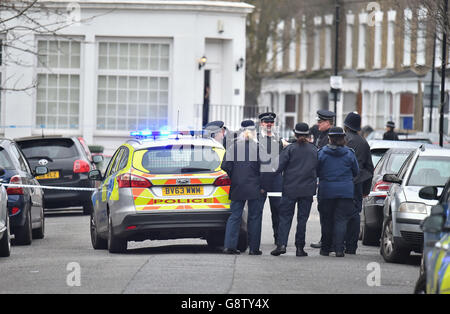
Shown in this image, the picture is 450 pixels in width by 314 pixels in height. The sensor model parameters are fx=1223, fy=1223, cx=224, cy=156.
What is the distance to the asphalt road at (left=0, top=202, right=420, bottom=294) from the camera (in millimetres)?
11500

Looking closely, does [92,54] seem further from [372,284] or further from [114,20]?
[372,284]

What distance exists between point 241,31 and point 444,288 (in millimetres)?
29089

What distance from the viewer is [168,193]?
1491 cm

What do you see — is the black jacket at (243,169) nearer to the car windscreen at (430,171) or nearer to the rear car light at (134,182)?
the rear car light at (134,182)

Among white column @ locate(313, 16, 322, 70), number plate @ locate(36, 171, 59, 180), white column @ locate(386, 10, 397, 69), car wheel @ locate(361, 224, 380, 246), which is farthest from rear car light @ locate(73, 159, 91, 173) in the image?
white column @ locate(313, 16, 322, 70)

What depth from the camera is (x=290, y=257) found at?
599 inches

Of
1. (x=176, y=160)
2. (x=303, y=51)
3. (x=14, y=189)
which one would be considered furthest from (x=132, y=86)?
(x=303, y=51)

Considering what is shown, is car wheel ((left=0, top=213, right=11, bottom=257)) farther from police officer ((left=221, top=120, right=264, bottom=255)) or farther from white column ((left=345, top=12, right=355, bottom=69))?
white column ((left=345, top=12, right=355, bottom=69))

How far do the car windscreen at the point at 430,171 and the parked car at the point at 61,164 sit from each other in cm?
940

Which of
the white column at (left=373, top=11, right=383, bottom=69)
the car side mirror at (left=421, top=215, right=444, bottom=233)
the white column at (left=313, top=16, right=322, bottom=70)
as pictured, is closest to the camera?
the car side mirror at (left=421, top=215, right=444, bottom=233)

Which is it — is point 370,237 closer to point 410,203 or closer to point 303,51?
point 410,203

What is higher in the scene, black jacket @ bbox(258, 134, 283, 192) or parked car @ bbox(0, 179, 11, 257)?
black jacket @ bbox(258, 134, 283, 192)

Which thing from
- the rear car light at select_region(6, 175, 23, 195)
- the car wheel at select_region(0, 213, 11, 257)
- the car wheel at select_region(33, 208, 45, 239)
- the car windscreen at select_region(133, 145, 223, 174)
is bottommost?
the car wheel at select_region(33, 208, 45, 239)
